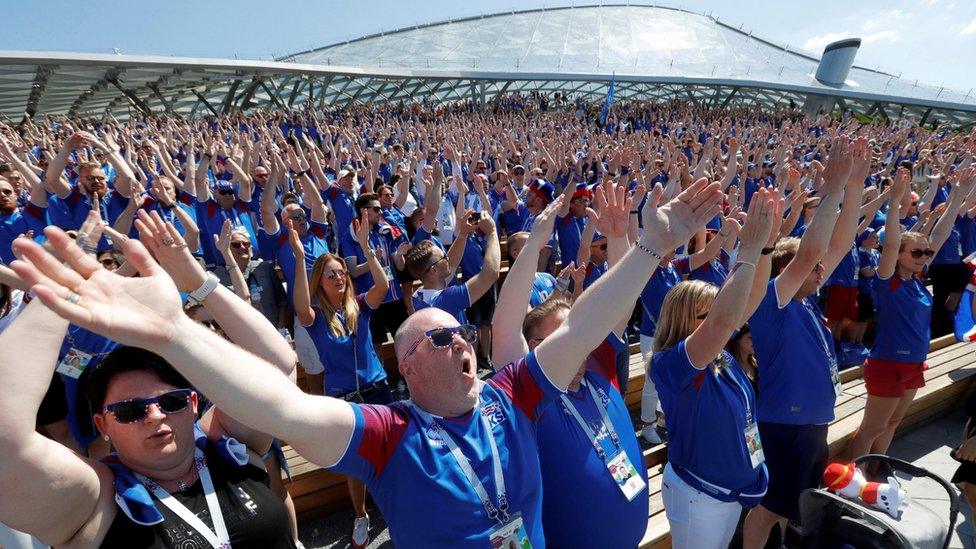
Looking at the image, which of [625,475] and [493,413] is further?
[625,475]

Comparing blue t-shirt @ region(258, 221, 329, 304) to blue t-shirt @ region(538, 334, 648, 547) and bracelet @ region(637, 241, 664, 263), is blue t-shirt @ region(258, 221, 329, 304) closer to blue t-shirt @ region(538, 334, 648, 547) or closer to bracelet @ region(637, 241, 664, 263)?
blue t-shirt @ region(538, 334, 648, 547)

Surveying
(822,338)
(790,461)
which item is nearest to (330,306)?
(790,461)

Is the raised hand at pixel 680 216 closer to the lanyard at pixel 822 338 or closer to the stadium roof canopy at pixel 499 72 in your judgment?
the lanyard at pixel 822 338

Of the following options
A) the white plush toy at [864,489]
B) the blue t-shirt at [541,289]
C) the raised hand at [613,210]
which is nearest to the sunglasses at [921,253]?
the white plush toy at [864,489]

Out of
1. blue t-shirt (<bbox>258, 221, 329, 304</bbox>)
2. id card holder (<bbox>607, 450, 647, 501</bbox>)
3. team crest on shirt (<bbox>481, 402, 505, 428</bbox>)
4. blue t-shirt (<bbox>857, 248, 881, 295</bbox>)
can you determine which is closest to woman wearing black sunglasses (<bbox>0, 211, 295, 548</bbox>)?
team crest on shirt (<bbox>481, 402, 505, 428</bbox>)

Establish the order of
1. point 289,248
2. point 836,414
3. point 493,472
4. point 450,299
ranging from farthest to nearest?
point 289,248 → point 836,414 → point 450,299 → point 493,472

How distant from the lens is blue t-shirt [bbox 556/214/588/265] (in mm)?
6148

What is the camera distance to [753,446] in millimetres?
2445

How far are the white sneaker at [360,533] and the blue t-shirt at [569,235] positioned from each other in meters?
3.78

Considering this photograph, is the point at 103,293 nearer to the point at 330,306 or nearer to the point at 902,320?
the point at 330,306

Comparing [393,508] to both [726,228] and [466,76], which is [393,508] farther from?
[466,76]

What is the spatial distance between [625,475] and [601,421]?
0.22 metres

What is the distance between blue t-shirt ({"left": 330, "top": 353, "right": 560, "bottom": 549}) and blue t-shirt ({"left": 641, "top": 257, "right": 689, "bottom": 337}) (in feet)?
9.51

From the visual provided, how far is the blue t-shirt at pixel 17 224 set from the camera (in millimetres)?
4867
